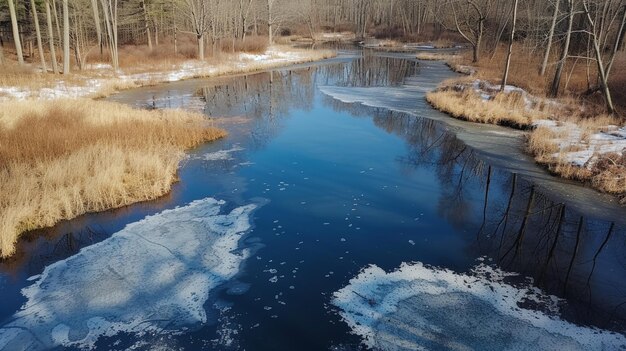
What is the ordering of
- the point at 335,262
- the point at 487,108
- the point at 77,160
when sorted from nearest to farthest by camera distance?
the point at 335,262, the point at 77,160, the point at 487,108

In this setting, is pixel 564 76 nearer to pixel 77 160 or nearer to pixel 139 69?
pixel 77 160

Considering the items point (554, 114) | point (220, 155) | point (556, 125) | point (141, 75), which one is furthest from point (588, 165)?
point (141, 75)

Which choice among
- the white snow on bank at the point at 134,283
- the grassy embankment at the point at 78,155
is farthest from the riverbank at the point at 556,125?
the grassy embankment at the point at 78,155

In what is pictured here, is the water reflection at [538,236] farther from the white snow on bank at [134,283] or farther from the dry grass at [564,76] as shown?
the dry grass at [564,76]

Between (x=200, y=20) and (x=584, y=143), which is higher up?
(x=200, y=20)

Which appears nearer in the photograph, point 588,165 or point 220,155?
point 588,165

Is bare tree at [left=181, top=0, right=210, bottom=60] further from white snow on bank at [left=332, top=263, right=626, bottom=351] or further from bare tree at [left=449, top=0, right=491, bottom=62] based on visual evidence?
white snow on bank at [left=332, top=263, right=626, bottom=351]

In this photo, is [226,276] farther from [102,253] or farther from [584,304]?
[584,304]
